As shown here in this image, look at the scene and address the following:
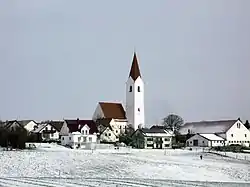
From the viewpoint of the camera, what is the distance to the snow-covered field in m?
25.1

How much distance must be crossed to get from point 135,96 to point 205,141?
46.3 feet

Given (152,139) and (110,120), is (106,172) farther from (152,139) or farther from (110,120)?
(110,120)

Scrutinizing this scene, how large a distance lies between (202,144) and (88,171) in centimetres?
3812

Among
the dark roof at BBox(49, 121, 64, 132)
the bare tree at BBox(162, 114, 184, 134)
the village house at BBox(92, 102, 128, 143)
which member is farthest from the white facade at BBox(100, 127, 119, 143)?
the bare tree at BBox(162, 114, 184, 134)

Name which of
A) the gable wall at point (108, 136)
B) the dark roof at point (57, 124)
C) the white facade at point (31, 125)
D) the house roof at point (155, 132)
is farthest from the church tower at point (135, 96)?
the white facade at point (31, 125)

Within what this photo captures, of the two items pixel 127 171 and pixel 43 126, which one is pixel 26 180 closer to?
pixel 127 171

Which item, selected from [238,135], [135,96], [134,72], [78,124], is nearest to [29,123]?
[135,96]

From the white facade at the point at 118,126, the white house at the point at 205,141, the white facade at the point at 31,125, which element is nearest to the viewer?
the white house at the point at 205,141

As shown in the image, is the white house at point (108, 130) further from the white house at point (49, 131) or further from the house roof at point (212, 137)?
the house roof at point (212, 137)

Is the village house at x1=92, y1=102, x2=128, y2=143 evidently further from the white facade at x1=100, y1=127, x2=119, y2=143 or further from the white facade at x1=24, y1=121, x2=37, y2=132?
the white facade at x1=24, y1=121, x2=37, y2=132

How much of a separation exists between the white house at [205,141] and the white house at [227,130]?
1203mm

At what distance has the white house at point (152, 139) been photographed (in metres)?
63.1

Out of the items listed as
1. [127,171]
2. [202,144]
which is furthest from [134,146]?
[127,171]

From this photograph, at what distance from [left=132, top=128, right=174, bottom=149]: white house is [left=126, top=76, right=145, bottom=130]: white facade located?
10.3m
